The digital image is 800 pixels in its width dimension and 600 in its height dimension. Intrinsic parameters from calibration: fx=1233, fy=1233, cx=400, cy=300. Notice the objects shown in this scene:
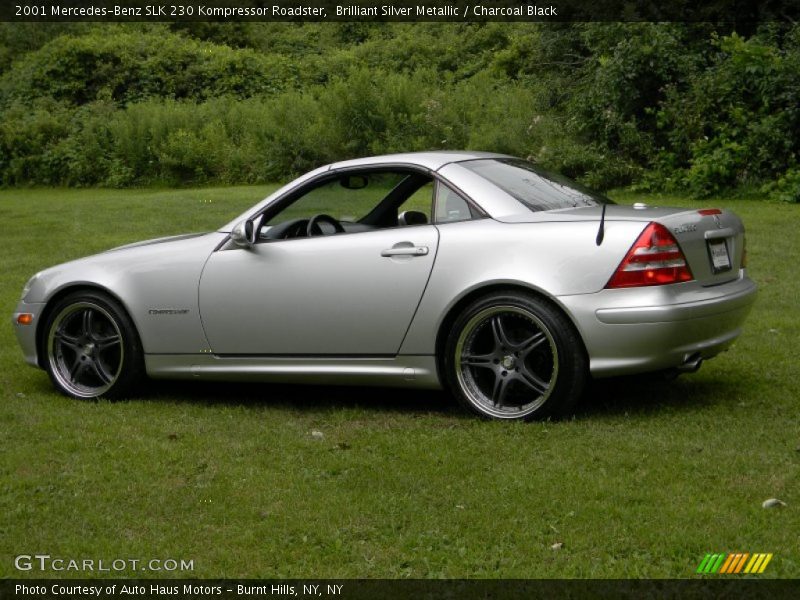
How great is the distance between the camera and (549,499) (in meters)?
5.16

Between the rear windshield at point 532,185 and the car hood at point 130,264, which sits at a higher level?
the rear windshield at point 532,185

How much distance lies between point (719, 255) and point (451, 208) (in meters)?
1.46

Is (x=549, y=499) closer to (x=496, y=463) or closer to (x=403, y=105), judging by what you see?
(x=496, y=463)

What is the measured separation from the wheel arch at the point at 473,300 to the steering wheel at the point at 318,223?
39.1 inches

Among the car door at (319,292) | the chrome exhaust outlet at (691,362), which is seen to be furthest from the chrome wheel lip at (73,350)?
the chrome exhaust outlet at (691,362)

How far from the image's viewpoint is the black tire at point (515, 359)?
20.7 feet

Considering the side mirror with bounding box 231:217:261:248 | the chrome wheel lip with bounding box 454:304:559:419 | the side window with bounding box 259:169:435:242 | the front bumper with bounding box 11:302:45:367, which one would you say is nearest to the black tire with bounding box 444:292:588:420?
the chrome wheel lip with bounding box 454:304:559:419

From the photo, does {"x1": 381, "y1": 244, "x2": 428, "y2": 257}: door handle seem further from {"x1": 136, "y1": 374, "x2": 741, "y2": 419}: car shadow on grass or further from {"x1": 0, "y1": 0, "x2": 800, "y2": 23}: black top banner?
{"x1": 0, "y1": 0, "x2": 800, "y2": 23}: black top banner

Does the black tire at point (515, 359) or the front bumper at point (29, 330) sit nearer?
the black tire at point (515, 359)

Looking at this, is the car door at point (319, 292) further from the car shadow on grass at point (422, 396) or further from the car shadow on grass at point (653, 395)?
the car shadow on grass at point (653, 395)

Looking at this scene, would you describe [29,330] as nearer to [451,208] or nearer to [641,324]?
[451,208]

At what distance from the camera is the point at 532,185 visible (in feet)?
23.1

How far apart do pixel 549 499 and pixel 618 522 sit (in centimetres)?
40

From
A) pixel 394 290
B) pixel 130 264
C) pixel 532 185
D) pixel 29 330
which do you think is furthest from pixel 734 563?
pixel 29 330
